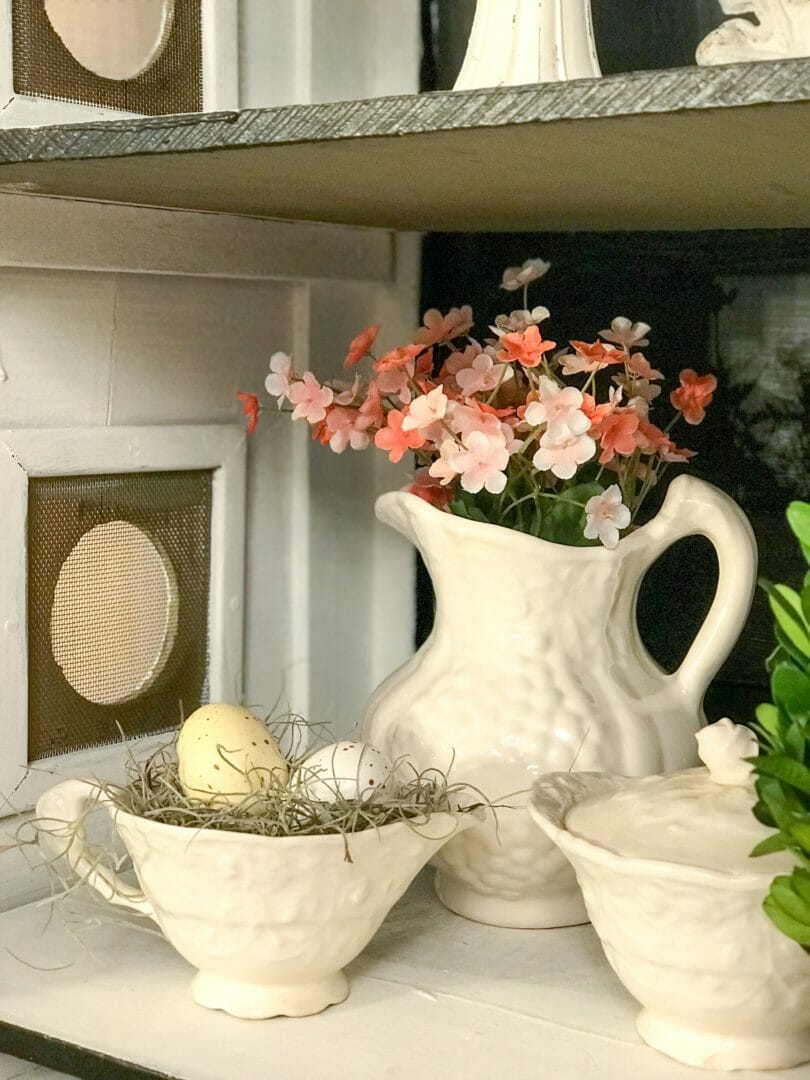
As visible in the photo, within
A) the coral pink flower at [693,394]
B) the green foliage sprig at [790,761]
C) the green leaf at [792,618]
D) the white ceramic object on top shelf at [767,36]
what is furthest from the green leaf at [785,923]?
the white ceramic object on top shelf at [767,36]

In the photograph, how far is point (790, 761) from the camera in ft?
1.85

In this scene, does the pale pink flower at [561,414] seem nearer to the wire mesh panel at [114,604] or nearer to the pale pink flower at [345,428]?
the pale pink flower at [345,428]

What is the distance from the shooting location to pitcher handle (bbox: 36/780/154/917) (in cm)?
77

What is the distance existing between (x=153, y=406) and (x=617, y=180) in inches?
15.8

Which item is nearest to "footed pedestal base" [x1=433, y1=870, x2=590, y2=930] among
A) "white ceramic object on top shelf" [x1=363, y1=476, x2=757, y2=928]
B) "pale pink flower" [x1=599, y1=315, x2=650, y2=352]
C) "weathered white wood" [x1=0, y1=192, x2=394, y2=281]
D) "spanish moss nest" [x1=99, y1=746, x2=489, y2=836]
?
"white ceramic object on top shelf" [x1=363, y1=476, x2=757, y2=928]

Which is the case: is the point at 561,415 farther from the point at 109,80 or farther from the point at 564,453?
the point at 109,80

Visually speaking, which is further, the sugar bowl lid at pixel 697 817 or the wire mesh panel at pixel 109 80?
the wire mesh panel at pixel 109 80

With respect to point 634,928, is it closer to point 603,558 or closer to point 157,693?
point 603,558

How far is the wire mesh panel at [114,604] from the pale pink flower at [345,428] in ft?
0.58

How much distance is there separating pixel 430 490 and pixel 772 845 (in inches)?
15.3

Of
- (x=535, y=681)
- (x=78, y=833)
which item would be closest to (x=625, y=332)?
(x=535, y=681)

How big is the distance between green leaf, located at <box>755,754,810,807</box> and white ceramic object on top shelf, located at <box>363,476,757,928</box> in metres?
0.26

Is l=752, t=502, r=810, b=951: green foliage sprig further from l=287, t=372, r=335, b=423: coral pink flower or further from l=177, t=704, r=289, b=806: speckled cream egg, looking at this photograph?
l=287, t=372, r=335, b=423: coral pink flower

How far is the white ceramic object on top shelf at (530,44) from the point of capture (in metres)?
0.89
